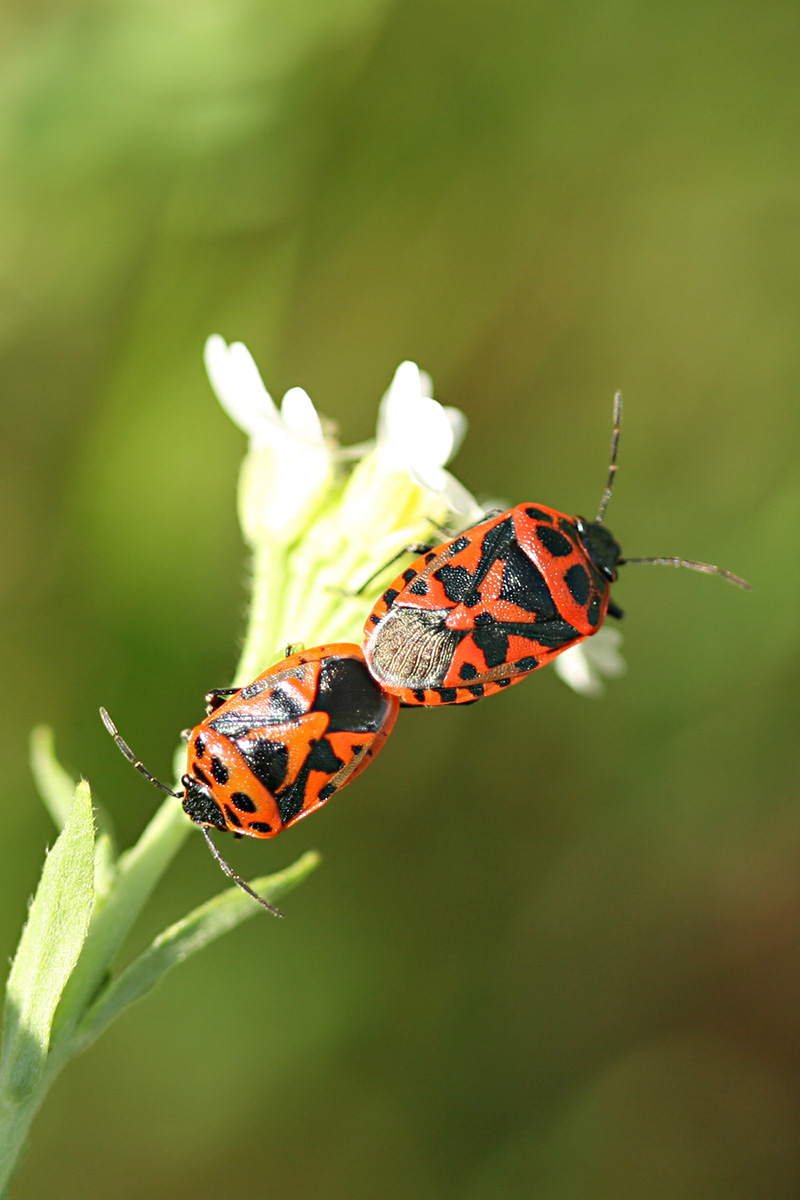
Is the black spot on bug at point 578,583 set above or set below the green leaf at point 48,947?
below

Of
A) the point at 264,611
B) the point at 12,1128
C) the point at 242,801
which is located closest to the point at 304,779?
the point at 242,801

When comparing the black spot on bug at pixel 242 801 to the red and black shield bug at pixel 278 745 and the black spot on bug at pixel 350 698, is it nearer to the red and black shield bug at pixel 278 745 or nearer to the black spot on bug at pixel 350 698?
the red and black shield bug at pixel 278 745

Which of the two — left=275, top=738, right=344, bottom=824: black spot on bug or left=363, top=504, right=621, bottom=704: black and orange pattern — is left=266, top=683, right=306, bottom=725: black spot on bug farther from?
left=363, top=504, right=621, bottom=704: black and orange pattern

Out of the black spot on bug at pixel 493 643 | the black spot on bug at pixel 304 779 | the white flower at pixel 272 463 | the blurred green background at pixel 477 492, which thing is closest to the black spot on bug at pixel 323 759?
the black spot on bug at pixel 304 779

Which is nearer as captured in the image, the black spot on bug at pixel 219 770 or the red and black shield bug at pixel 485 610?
the black spot on bug at pixel 219 770

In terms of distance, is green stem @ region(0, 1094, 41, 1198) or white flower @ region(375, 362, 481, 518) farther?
white flower @ region(375, 362, 481, 518)

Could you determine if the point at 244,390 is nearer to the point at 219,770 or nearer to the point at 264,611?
the point at 264,611

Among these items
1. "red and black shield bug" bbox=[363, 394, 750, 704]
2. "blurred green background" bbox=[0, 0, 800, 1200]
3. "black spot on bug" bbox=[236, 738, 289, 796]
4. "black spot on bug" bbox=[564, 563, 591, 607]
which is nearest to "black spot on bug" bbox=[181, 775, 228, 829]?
"black spot on bug" bbox=[236, 738, 289, 796]
